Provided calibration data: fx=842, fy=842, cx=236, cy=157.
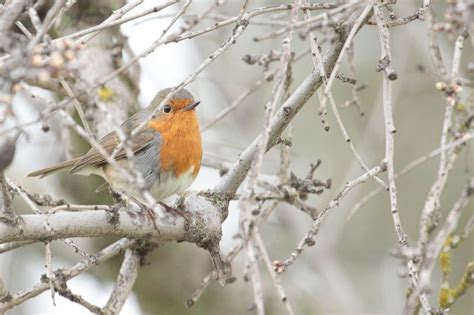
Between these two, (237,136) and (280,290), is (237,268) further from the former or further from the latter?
(280,290)

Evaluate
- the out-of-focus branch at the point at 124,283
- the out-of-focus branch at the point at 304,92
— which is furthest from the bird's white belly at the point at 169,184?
the out-of-focus branch at the point at 304,92

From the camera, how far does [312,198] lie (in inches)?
353

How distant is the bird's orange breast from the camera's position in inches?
199

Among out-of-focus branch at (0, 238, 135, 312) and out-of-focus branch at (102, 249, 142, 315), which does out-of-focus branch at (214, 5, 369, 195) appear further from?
out-of-focus branch at (102, 249, 142, 315)

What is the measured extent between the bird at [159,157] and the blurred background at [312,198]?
44 cm

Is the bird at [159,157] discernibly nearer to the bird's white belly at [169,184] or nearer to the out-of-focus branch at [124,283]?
the bird's white belly at [169,184]

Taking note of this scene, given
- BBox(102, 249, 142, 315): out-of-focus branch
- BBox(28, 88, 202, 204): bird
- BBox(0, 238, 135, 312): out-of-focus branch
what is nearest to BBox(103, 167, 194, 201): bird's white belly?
BBox(28, 88, 202, 204): bird

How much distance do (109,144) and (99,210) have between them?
1639 millimetres

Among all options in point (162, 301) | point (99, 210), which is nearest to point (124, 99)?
point (162, 301)

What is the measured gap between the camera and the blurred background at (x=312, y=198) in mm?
5945

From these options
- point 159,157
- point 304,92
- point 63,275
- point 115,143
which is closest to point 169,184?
point 159,157

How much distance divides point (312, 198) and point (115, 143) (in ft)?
14.0

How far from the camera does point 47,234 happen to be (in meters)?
3.15

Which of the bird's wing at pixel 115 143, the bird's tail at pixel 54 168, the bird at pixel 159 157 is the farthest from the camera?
the bird's tail at pixel 54 168
